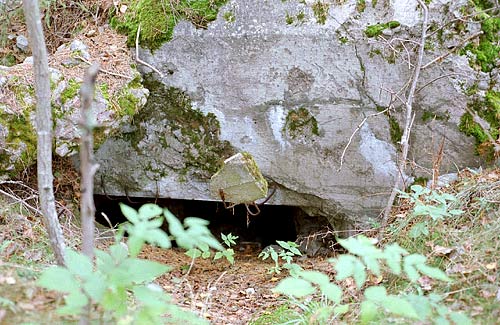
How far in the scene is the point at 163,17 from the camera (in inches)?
167

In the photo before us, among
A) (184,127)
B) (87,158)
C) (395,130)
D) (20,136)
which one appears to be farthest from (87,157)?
(395,130)

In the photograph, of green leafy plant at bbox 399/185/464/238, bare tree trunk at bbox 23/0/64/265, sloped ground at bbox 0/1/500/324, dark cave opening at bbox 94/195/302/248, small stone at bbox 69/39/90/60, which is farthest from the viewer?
dark cave opening at bbox 94/195/302/248

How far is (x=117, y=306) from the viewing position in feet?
6.17

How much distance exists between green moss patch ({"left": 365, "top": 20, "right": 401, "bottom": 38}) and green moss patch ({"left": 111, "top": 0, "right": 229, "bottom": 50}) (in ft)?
3.77

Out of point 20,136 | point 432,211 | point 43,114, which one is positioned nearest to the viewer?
point 43,114

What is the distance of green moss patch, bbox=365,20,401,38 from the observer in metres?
4.10

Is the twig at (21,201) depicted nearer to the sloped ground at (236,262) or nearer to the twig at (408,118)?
the sloped ground at (236,262)

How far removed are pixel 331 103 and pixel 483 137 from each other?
1.19 m

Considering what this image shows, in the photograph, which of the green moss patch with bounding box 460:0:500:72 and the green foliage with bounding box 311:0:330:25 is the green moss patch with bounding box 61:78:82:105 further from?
the green moss patch with bounding box 460:0:500:72

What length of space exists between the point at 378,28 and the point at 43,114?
2728 millimetres

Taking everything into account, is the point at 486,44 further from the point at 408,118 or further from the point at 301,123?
the point at 301,123

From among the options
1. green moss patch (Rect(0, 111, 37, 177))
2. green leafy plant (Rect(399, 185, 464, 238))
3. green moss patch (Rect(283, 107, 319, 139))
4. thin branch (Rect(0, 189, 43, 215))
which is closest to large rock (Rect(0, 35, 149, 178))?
green moss patch (Rect(0, 111, 37, 177))

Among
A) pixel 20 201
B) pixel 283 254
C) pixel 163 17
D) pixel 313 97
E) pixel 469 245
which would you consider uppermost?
pixel 163 17

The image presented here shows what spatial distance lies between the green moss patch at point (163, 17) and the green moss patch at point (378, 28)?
1148mm
